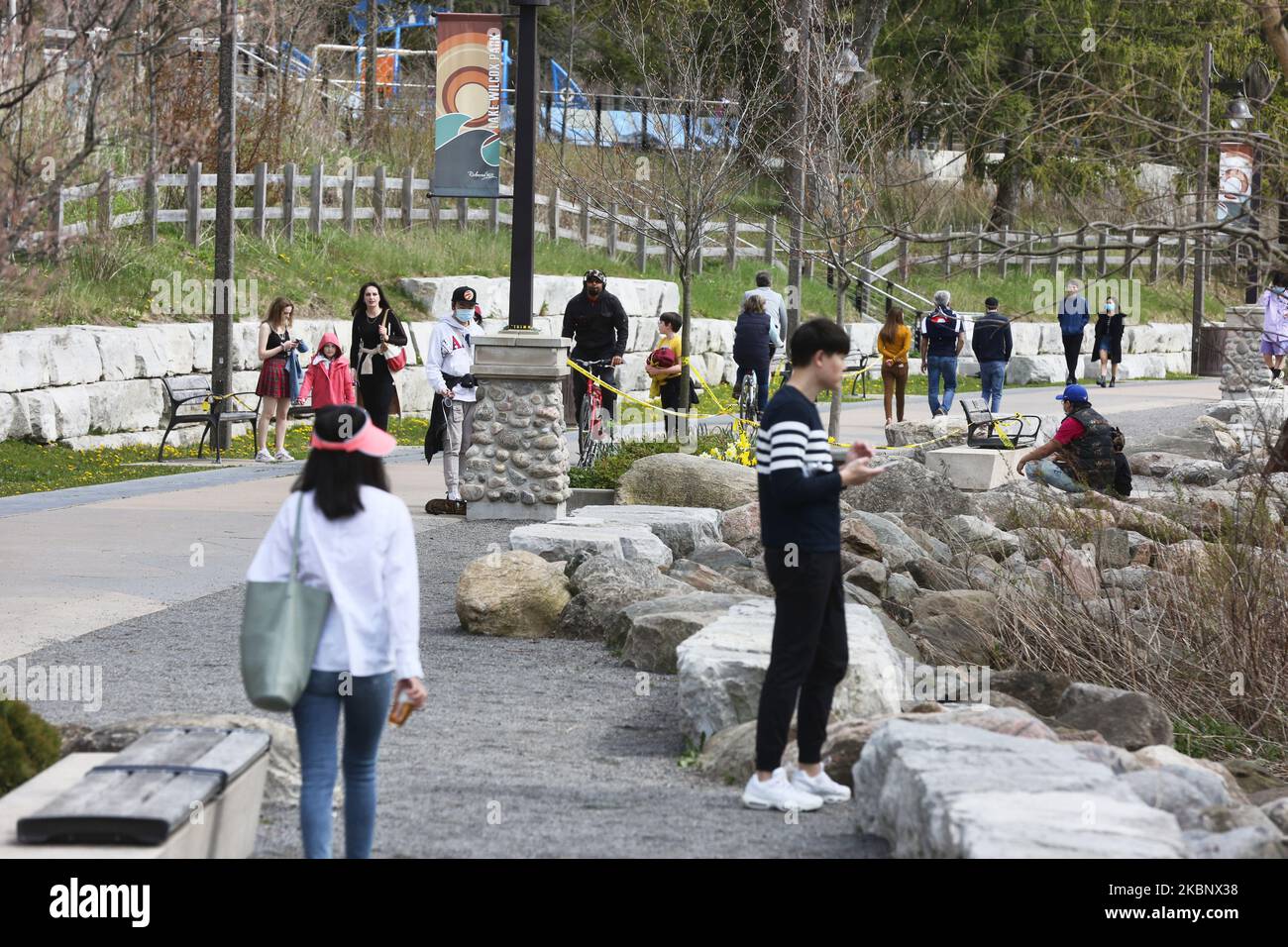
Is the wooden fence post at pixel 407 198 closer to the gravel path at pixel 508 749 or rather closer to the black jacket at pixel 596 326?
the black jacket at pixel 596 326

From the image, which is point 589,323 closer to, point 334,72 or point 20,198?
point 20,198

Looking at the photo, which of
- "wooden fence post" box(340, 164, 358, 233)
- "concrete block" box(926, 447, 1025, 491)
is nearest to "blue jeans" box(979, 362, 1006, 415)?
Answer: "concrete block" box(926, 447, 1025, 491)

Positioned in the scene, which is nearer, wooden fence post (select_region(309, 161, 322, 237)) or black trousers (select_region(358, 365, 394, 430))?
black trousers (select_region(358, 365, 394, 430))

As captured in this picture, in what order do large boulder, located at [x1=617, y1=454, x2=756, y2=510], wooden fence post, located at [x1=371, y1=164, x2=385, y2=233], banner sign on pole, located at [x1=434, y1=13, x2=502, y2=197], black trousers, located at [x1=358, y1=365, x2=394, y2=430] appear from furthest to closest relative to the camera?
wooden fence post, located at [x1=371, y1=164, x2=385, y2=233]
banner sign on pole, located at [x1=434, y1=13, x2=502, y2=197]
black trousers, located at [x1=358, y1=365, x2=394, y2=430]
large boulder, located at [x1=617, y1=454, x2=756, y2=510]

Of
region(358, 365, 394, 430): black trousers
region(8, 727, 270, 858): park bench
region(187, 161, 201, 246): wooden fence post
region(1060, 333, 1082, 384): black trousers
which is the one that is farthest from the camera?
region(1060, 333, 1082, 384): black trousers

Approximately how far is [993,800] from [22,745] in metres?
3.29

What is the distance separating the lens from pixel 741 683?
7250 millimetres

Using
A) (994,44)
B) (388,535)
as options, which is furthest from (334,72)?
(388,535)

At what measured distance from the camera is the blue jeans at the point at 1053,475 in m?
15.2

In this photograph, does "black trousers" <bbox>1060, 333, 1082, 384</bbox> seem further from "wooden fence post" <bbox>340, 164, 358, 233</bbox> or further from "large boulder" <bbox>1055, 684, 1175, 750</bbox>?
"large boulder" <bbox>1055, 684, 1175, 750</bbox>

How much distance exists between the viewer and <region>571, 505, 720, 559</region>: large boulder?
11.9m

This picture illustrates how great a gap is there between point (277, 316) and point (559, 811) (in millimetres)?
11792

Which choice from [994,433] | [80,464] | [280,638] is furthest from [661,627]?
[994,433]

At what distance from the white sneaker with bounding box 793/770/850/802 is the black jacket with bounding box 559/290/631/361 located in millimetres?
10957
